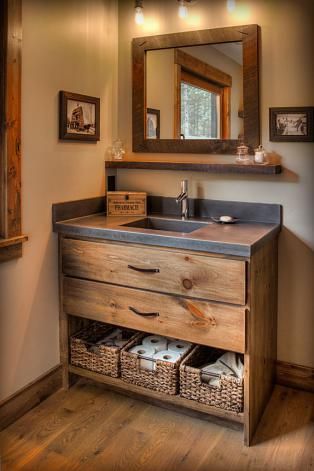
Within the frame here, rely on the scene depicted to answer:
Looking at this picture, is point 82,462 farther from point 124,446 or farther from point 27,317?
point 27,317

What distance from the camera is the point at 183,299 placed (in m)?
2.08

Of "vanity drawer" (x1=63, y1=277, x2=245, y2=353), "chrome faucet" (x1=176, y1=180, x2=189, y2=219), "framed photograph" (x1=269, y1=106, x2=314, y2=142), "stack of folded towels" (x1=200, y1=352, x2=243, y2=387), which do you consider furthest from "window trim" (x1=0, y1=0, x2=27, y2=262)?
"framed photograph" (x1=269, y1=106, x2=314, y2=142)

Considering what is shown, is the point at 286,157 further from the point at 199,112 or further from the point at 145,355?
the point at 145,355

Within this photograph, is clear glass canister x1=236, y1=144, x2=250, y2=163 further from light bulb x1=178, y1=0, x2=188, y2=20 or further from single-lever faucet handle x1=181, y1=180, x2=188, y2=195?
light bulb x1=178, y1=0, x2=188, y2=20

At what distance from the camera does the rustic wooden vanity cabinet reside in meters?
1.98

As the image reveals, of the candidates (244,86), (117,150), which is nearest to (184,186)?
(117,150)

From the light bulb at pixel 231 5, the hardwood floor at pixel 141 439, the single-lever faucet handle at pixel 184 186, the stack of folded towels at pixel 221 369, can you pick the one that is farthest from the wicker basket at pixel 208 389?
the light bulb at pixel 231 5

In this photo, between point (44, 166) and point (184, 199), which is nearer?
point (44, 166)

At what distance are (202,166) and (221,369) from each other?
105cm

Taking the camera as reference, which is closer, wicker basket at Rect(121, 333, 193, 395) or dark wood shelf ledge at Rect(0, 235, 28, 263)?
dark wood shelf ledge at Rect(0, 235, 28, 263)

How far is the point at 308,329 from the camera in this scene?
8.04ft

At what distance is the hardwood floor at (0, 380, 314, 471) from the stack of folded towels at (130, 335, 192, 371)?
266 millimetres

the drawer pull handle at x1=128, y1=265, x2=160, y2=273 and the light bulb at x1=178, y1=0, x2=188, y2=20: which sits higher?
the light bulb at x1=178, y1=0, x2=188, y2=20

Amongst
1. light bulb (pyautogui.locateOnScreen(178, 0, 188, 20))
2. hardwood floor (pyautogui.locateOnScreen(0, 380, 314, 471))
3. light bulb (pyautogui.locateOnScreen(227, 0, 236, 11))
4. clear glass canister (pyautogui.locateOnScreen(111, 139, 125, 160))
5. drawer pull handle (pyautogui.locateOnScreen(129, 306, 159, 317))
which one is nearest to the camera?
hardwood floor (pyautogui.locateOnScreen(0, 380, 314, 471))
